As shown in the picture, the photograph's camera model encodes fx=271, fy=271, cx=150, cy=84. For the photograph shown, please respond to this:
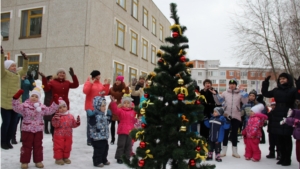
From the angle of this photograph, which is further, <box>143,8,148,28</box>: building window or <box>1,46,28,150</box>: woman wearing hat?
<box>143,8,148,28</box>: building window

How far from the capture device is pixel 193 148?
12.0 feet

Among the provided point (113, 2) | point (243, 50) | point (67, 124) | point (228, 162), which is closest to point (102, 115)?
point (67, 124)

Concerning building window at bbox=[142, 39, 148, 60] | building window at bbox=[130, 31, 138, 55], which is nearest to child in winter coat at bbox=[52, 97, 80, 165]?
building window at bbox=[130, 31, 138, 55]

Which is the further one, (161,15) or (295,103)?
(161,15)

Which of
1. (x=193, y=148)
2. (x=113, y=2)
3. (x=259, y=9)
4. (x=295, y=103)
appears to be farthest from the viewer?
(x=259, y=9)

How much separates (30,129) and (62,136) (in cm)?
70

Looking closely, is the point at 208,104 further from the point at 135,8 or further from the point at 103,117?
the point at 135,8

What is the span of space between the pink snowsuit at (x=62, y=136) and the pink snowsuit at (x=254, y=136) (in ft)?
14.3

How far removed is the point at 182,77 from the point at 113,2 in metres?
16.9

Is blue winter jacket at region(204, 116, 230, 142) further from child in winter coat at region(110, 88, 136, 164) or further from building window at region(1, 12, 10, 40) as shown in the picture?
building window at region(1, 12, 10, 40)

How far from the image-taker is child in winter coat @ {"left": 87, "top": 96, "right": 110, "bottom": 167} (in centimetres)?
577

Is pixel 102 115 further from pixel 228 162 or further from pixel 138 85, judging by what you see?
pixel 138 85

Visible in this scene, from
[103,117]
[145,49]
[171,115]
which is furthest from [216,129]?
[145,49]

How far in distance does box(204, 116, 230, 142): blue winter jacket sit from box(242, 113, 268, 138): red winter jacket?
59 cm
